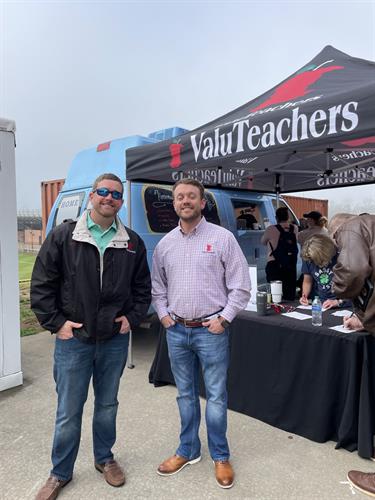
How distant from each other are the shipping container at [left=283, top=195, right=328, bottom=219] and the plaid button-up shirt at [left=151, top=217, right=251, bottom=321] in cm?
1316

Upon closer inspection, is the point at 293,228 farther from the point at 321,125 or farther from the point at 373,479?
the point at 373,479

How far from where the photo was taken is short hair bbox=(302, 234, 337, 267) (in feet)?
11.0

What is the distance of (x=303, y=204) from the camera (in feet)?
51.9

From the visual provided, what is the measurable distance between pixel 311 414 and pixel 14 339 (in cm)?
279

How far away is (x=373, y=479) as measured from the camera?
2.24 metres

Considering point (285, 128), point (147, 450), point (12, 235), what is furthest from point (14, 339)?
point (285, 128)

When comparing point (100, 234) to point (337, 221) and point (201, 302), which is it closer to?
point (201, 302)

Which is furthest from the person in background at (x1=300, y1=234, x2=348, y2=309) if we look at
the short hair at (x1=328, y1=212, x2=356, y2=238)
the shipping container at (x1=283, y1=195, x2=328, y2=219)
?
the shipping container at (x1=283, y1=195, x2=328, y2=219)

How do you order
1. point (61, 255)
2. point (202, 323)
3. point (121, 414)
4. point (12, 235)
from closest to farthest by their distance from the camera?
point (61, 255) < point (202, 323) < point (121, 414) < point (12, 235)

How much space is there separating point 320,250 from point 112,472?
2.33 m

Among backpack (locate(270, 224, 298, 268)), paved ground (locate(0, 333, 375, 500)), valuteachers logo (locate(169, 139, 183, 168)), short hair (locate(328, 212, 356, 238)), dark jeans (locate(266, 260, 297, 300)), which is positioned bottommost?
paved ground (locate(0, 333, 375, 500))

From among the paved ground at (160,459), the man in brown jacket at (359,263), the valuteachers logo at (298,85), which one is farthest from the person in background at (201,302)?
the valuteachers logo at (298,85)

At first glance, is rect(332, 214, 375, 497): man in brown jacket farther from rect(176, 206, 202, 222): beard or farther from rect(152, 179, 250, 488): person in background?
rect(176, 206, 202, 222): beard

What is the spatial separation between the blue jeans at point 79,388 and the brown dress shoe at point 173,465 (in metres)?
0.37
